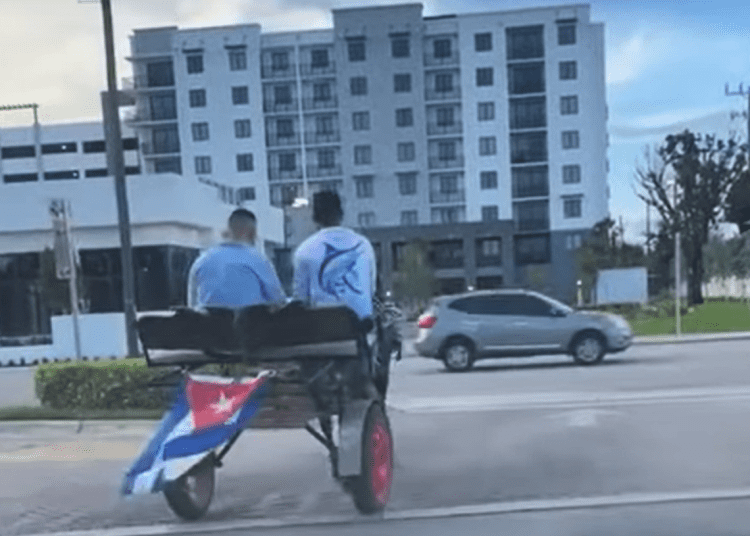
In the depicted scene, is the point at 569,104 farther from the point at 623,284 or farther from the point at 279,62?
the point at 623,284

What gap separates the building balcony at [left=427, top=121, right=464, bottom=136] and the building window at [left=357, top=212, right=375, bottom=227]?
27.0 feet

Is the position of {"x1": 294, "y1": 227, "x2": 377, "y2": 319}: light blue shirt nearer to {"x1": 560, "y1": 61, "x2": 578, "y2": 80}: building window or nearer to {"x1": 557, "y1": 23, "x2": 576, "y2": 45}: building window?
{"x1": 560, "y1": 61, "x2": 578, "y2": 80}: building window

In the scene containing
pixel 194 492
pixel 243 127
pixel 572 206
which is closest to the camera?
pixel 194 492

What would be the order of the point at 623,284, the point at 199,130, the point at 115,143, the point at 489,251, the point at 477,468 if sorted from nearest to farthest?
the point at 477,468 → the point at 115,143 → the point at 623,284 → the point at 489,251 → the point at 199,130

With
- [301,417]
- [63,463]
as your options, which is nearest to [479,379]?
[63,463]

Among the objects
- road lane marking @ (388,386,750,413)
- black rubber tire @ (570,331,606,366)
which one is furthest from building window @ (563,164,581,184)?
road lane marking @ (388,386,750,413)

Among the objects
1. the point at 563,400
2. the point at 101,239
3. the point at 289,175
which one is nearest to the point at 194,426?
the point at 563,400

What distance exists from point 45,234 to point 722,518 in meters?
23.3

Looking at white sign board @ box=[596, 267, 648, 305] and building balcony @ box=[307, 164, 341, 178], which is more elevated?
building balcony @ box=[307, 164, 341, 178]

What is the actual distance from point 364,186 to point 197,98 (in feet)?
51.6

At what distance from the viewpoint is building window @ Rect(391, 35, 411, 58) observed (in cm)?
6569

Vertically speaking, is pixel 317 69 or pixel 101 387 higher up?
pixel 317 69

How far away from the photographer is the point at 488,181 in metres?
65.6

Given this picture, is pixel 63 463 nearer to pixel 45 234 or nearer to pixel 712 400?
pixel 712 400
